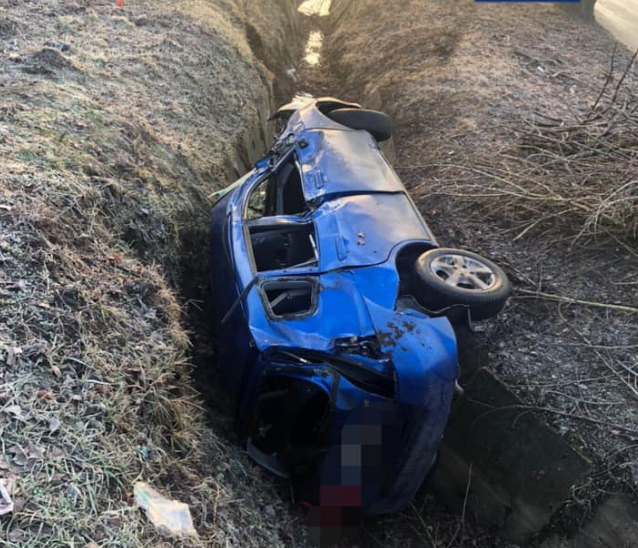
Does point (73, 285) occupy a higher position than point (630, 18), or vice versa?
point (630, 18)

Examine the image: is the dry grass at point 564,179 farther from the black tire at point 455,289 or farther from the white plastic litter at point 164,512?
the white plastic litter at point 164,512

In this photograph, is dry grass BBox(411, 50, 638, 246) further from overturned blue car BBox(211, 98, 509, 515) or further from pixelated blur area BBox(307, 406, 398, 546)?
pixelated blur area BBox(307, 406, 398, 546)

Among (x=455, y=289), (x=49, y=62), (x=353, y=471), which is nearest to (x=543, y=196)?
(x=455, y=289)

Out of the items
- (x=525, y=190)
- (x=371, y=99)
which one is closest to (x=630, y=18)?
(x=371, y=99)

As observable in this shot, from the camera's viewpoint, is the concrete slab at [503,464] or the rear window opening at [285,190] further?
the rear window opening at [285,190]

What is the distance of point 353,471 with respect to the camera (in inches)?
127

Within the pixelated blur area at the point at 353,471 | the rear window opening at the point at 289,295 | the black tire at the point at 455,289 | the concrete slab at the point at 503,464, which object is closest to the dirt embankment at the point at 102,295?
the pixelated blur area at the point at 353,471

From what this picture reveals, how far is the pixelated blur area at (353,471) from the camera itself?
3164mm

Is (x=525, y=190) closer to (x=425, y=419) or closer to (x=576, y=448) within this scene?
(x=576, y=448)

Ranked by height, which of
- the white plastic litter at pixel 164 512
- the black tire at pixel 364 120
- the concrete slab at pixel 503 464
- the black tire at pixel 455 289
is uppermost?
the black tire at pixel 364 120

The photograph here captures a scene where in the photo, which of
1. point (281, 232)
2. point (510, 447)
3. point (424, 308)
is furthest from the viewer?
point (281, 232)

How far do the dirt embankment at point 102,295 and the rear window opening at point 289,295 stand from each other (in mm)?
621

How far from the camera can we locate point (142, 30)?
24.8 feet

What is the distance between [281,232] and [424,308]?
130 cm
